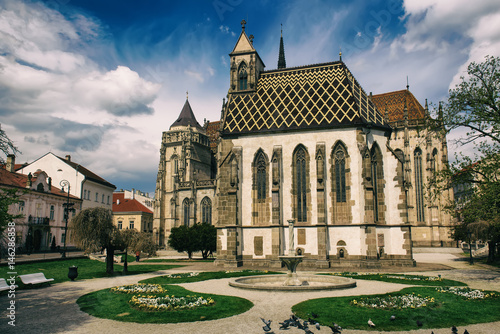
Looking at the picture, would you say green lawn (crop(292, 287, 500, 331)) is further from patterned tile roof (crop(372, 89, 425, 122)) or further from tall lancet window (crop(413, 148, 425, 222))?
patterned tile roof (crop(372, 89, 425, 122))

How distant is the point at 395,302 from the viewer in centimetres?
1320

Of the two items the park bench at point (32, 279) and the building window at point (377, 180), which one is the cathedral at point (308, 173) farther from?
the park bench at point (32, 279)

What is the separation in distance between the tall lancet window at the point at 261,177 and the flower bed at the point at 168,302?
19.1 metres

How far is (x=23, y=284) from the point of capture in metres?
18.6

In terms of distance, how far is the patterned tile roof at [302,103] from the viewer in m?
32.4

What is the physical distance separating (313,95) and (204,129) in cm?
4821

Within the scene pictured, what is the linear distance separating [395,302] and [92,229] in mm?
16382

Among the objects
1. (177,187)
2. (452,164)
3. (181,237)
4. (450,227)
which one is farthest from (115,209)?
(452,164)

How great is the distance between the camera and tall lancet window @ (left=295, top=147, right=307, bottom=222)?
103 feet

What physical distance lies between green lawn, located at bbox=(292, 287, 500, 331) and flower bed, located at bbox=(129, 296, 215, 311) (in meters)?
3.30

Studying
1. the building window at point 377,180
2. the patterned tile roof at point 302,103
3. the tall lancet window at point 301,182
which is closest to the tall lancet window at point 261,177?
the patterned tile roof at point 302,103

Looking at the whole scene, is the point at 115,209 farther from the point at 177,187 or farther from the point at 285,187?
the point at 285,187

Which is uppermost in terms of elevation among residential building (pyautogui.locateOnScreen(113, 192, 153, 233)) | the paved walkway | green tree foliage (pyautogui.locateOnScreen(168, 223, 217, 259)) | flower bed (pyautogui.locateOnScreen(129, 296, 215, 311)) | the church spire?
the church spire

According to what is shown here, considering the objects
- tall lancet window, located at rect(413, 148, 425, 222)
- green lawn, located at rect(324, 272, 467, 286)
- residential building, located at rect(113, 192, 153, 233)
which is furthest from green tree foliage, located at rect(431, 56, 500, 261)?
residential building, located at rect(113, 192, 153, 233)
